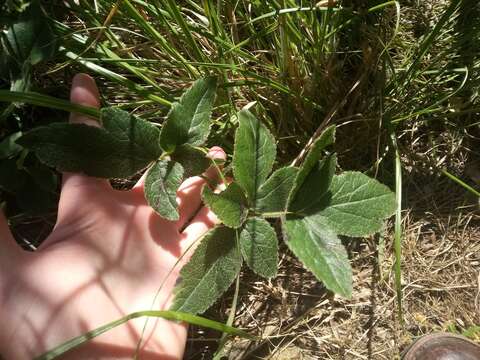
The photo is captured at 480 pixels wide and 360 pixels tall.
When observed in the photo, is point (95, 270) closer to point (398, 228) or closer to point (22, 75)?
point (22, 75)

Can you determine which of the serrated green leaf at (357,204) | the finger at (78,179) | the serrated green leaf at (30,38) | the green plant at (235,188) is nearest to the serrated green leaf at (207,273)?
the green plant at (235,188)

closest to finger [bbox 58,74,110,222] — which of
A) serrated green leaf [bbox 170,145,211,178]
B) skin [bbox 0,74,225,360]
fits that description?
skin [bbox 0,74,225,360]

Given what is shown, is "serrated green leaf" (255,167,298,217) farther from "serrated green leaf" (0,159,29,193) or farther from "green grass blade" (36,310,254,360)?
"serrated green leaf" (0,159,29,193)

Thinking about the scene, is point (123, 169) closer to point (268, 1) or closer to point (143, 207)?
point (143, 207)

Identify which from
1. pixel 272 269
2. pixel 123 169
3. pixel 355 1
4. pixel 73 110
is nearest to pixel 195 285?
pixel 272 269

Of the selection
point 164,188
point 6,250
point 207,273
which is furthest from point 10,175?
point 207,273

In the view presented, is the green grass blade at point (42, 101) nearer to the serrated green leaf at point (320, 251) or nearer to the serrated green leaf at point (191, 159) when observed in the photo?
the serrated green leaf at point (191, 159)
